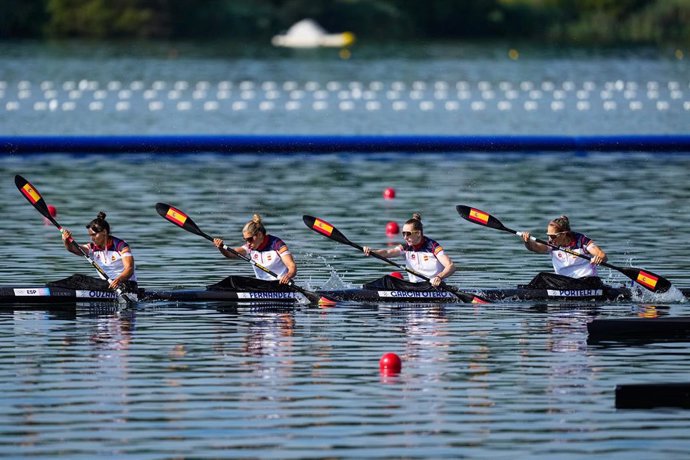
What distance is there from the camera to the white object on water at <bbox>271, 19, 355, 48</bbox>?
10481 centimetres

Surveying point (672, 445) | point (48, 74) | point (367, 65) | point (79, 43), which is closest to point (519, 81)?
point (367, 65)

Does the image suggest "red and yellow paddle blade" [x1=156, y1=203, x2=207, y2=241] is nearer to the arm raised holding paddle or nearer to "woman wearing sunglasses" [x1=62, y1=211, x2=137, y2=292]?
"woman wearing sunglasses" [x1=62, y1=211, x2=137, y2=292]

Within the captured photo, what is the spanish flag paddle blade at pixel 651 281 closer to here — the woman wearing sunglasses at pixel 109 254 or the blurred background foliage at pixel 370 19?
the woman wearing sunglasses at pixel 109 254

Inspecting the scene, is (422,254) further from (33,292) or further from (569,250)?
(33,292)

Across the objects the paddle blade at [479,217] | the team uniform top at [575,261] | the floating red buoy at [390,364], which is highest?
the paddle blade at [479,217]

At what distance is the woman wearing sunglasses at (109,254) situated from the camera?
800 inches

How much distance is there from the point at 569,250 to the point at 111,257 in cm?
519

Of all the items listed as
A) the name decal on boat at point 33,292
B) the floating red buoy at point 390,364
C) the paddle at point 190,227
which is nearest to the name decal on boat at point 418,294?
the paddle at point 190,227

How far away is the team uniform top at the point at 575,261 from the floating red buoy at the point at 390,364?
492 cm

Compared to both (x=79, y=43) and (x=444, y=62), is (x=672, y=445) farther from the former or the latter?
(x=79, y=43)

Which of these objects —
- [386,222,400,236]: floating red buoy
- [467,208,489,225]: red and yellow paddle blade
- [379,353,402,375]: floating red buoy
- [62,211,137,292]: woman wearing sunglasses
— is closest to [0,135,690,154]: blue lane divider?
[386,222,400,236]: floating red buoy

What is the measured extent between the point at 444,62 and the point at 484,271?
204ft

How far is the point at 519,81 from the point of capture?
71.0 m

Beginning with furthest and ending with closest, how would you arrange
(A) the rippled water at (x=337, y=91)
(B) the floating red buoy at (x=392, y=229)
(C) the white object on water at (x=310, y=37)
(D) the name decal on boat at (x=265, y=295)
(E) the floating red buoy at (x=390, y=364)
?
(C) the white object on water at (x=310, y=37) < (A) the rippled water at (x=337, y=91) < (B) the floating red buoy at (x=392, y=229) < (D) the name decal on boat at (x=265, y=295) < (E) the floating red buoy at (x=390, y=364)
